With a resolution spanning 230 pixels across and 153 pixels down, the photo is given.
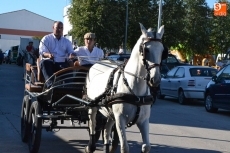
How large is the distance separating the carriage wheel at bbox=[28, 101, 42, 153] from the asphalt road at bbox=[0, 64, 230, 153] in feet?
1.29

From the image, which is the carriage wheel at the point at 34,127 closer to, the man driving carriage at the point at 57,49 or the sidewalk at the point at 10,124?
the sidewalk at the point at 10,124

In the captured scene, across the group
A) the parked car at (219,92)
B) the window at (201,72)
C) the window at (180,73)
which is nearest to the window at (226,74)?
the parked car at (219,92)

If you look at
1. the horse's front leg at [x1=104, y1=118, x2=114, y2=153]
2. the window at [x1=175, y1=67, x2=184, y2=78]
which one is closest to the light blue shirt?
the horse's front leg at [x1=104, y1=118, x2=114, y2=153]

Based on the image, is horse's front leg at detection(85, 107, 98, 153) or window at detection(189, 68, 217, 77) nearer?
horse's front leg at detection(85, 107, 98, 153)

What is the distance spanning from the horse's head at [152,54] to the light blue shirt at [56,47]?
3255 millimetres

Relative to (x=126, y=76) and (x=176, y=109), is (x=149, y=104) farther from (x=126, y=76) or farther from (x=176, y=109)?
(x=176, y=109)

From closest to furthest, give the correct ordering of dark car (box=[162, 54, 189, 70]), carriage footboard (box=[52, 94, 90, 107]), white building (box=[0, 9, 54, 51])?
carriage footboard (box=[52, 94, 90, 107]), dark car (box=[162, 54, 189, 70]), white building (box=[0, 9, 54, 51])

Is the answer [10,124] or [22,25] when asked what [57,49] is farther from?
[22,25]

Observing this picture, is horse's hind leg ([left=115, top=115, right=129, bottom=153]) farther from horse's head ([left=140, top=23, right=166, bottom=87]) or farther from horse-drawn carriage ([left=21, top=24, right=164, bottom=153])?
horse's head ([left=140, top=23, right=166, bottom=87])

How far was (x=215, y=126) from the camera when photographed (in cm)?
1377

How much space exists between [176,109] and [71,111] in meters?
9.84

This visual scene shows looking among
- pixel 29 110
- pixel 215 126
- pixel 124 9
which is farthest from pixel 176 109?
pixel 124 9

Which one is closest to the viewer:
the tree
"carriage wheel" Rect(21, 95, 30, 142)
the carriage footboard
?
the carriage footboard

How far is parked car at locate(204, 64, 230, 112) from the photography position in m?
16.1
